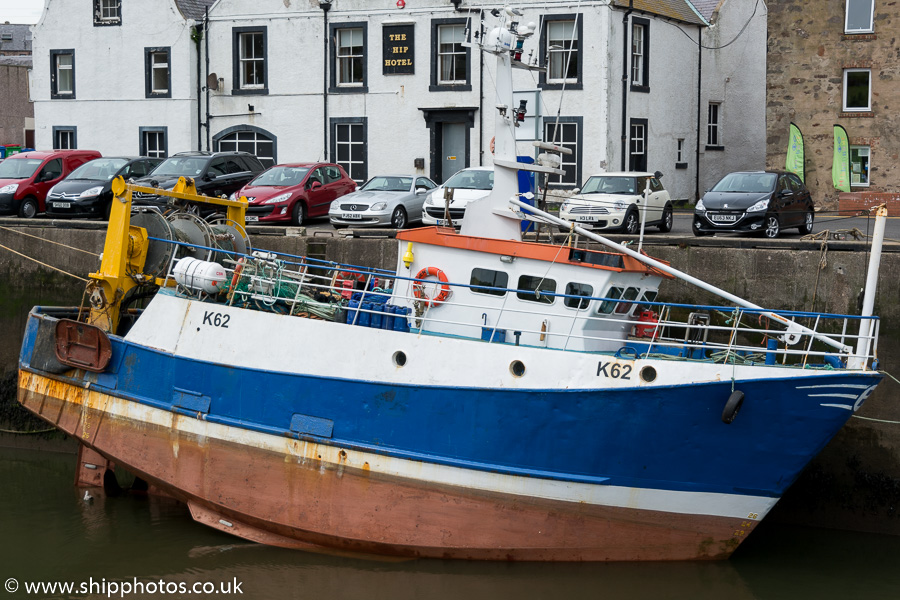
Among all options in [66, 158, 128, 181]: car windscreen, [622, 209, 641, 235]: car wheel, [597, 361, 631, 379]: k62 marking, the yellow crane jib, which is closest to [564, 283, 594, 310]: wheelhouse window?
[597, 361, 631, 379]: k62 marking

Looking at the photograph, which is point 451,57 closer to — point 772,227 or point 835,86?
point 835,86

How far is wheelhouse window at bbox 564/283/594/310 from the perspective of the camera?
11.4 m

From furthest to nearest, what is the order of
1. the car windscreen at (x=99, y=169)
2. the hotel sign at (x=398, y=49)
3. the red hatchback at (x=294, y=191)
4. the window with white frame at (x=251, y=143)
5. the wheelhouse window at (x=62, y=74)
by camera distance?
the wheelhouse window at (x=62, y=74), the window with white frame at (x=251, y=143), the hotel sign at (x=398, y=49), the car windscreen at (x=99, y=169), the red hatchback at (x=294, y=191)

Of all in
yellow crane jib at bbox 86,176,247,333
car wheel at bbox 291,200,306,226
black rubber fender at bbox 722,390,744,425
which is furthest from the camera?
car wheel at bbox 291,200,306,226

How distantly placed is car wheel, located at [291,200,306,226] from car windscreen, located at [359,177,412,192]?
4.74 feet

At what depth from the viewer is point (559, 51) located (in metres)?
26.5

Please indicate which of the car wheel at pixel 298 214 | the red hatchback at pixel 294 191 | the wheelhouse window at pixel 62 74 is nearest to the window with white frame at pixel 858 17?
the red hatchback at pixel 294 191

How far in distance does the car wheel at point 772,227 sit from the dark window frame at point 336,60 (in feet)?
43.5

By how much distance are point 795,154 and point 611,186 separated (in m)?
8.48

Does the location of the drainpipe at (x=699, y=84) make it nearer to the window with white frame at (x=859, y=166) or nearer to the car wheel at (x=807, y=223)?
the window with white frame at (x=859, y=166)

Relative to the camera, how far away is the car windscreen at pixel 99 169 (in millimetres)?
23116

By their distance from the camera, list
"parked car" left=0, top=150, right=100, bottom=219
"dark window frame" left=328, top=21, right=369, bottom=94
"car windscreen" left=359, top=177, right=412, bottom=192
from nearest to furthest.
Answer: "car windscreen" left=359, top=177, right=412, bottom=192, "parked car" left=0, top=150, right=100, bottom=219, "dark window frame" left=328, top=21, right=369, bottom=94

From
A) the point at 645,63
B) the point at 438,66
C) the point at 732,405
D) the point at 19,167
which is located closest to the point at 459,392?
the point at 732,405

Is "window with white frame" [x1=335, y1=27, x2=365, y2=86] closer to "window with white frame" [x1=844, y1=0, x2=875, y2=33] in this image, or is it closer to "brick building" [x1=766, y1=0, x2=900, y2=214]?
"brick building" [x1=766, y1=0, x2=900, y2=214]
